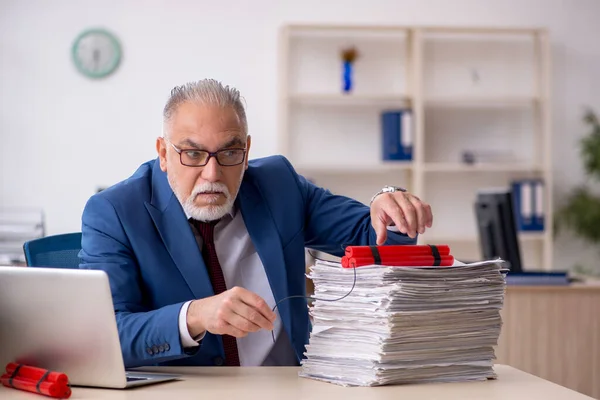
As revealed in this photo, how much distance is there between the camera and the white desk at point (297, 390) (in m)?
1.36

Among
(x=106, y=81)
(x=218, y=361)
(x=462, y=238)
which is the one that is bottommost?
(x=462, y=238)

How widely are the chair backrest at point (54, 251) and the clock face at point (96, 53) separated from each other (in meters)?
3.40

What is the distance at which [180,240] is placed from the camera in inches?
72.6

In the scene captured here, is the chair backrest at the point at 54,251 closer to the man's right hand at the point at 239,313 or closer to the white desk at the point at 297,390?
the white desk at the point at 297,390

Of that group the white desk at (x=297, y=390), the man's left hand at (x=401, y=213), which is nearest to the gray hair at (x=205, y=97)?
the man's left hand at (x=401, y=213)

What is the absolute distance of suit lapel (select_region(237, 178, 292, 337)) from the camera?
6.36ft

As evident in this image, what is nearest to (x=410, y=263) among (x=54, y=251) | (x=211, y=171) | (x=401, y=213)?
(x=401, y=213)

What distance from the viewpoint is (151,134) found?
5320 mm

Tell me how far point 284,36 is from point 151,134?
1018 mm

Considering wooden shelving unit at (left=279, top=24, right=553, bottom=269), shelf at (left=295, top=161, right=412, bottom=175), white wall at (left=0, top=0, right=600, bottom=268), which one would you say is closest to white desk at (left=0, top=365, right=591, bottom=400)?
shelf at (left=295, top=161, right=412, bottom=175)

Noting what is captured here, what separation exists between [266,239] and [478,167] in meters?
3.43

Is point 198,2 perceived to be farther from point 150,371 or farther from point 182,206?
point 150,371

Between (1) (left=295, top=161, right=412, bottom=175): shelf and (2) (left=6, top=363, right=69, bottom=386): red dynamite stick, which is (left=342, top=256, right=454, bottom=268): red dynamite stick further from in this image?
(1) (left=295, top=161, right=412, bottom=175): shelf

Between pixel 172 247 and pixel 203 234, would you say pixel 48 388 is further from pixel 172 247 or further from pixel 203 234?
pixel 203 234
